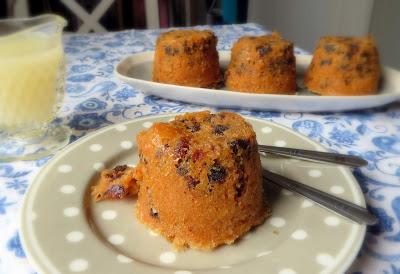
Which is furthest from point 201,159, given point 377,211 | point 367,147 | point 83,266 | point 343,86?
point 343,86

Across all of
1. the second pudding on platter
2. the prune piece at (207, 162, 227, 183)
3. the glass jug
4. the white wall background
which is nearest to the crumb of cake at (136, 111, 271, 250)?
the prune piece at (207, 162, 227, 183)

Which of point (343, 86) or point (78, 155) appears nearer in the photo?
point (78, 155)

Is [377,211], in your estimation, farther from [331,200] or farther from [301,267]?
[301,267]

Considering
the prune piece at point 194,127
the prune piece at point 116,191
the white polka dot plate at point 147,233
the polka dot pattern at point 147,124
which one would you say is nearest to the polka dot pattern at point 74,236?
the white polka dot plate at point 147,233

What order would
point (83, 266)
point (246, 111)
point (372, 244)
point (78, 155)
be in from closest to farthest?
point (83, 266), point (372, 244), point (78, 155), point (246, 111)

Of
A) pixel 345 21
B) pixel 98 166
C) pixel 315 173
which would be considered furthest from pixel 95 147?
pixel 345 21

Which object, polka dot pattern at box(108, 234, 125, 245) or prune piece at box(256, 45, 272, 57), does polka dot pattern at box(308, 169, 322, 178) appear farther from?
prune piece at box(256, 45, 272, 57)
